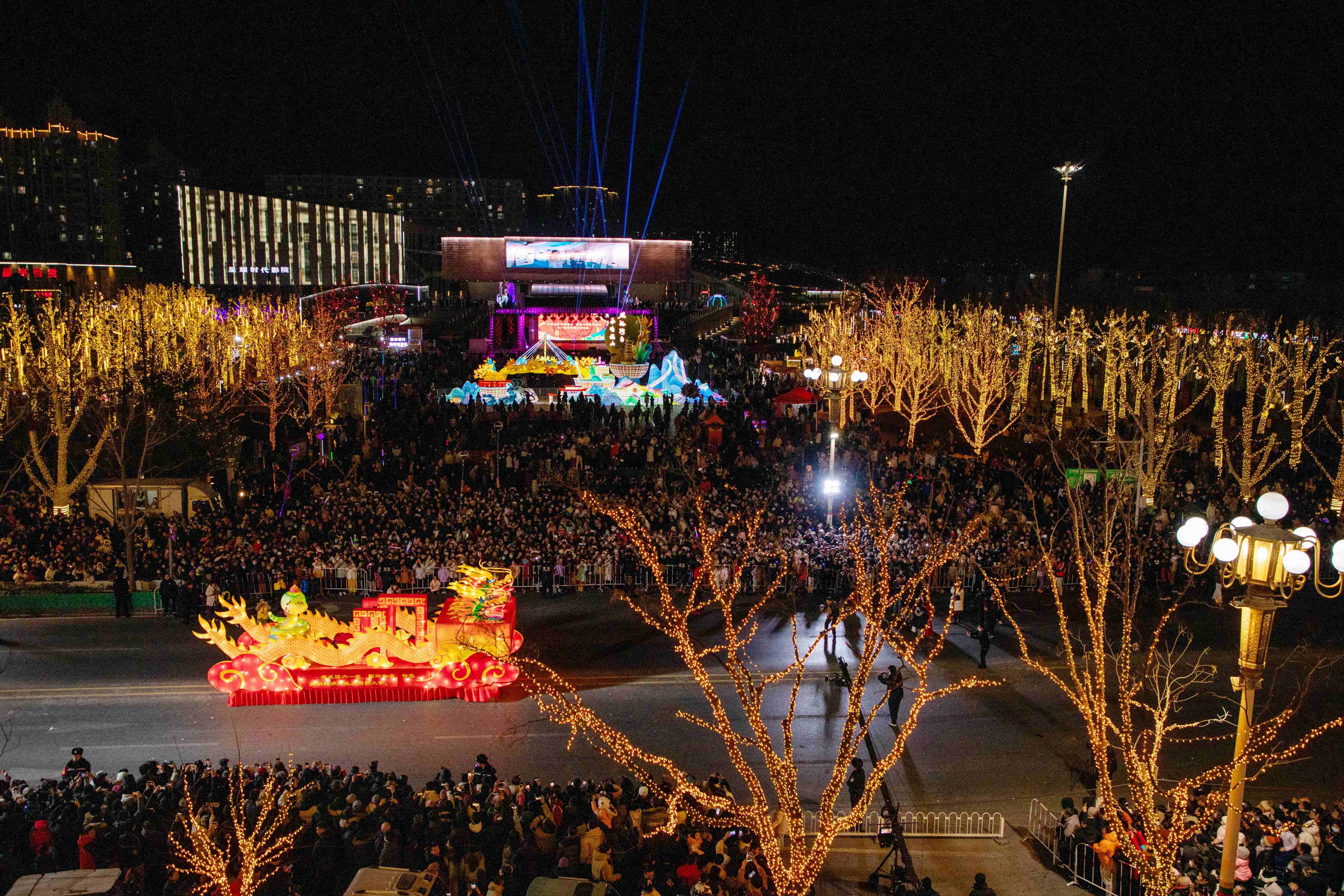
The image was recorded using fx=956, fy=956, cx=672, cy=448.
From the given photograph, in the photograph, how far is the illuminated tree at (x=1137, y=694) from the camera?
26.6ft

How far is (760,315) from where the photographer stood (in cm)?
6153

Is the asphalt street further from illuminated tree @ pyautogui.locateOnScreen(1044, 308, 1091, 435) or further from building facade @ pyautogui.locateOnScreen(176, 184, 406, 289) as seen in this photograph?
building facade @ pyautogui.locateOnScreen(176, 184, 406, 289)

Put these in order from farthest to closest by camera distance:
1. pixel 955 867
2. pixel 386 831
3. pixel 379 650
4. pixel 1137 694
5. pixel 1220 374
A: pixel 1220 374, pixel 1137 694, pixel 379 650, pixel 955 867, pixel 386 831

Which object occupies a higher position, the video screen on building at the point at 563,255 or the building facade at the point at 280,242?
the building facade at the point at 280,242

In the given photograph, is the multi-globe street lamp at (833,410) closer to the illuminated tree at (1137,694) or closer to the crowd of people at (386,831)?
the illuminated tree at (1137,694)

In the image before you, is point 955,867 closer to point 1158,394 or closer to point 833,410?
point 833,410

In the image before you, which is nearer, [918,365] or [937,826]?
[937,826]

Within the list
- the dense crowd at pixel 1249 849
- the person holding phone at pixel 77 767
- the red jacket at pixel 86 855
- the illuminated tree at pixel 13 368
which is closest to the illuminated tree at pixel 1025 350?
the dense crowd at pixel 1249 849

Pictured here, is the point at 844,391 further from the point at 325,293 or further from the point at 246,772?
the point at 325,293

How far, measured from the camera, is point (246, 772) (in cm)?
1030

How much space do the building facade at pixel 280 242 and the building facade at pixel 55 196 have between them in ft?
31.4

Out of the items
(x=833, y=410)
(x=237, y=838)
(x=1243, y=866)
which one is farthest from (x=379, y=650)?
(x=1243, y=866)

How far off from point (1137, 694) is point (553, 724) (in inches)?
331

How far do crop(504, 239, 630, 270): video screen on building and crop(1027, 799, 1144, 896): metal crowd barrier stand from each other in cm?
5048
